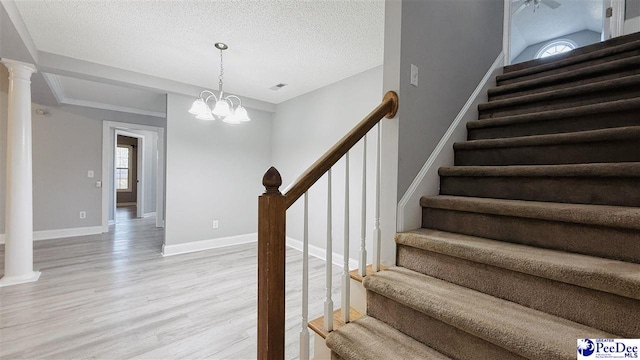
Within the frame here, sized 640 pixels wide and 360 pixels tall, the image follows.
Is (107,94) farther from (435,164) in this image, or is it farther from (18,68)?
(435,164)

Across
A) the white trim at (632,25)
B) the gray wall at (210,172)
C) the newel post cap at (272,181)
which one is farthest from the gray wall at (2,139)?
the white trim at (632,25)

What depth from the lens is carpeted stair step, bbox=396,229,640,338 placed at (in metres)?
0.85

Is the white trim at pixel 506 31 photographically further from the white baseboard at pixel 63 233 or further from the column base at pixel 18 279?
the white baseboard at pixel 63 233

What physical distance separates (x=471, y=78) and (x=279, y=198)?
1.95 meters

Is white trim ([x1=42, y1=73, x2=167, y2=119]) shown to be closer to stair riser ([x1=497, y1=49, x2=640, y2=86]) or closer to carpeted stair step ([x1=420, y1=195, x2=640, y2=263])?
carpeted stair step ([x1=420, y1=195, x2=640, y2=263])

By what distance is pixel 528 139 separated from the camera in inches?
63.2

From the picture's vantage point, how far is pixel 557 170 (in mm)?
1330

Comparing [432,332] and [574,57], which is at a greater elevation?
[574,57]

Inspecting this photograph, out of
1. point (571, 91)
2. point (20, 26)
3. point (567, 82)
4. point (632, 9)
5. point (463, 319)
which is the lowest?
point (463, 319)

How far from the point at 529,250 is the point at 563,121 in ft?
3.39

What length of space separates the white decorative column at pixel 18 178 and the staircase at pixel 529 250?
3.57m

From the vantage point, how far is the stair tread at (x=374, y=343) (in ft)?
3.46

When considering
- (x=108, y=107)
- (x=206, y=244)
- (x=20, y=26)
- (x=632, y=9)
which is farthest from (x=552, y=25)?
(x=108, y=107)

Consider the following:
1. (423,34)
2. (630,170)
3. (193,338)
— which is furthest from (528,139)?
(193,338)
